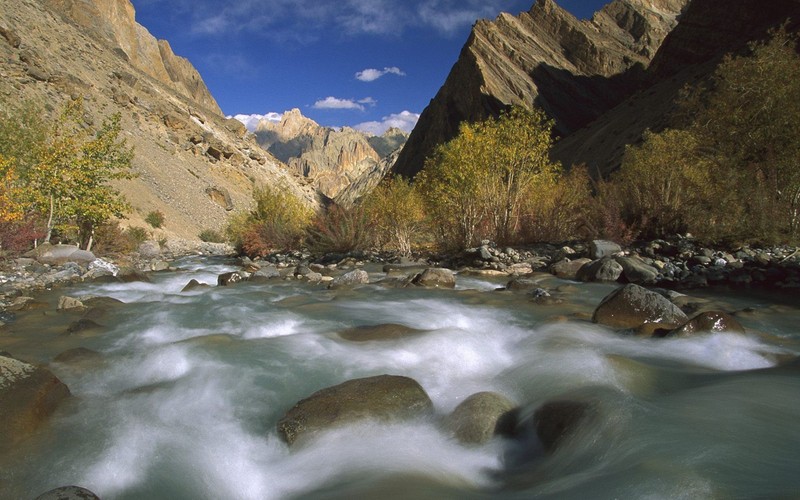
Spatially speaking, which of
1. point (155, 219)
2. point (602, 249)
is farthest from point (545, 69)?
point (602, 249)

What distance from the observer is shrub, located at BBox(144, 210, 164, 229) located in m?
26.0

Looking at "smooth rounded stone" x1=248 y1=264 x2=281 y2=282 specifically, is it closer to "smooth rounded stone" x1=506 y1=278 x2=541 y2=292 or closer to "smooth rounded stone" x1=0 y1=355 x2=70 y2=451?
"smooth rounded stone" x1=506 y1=278 x2=541 y2=292

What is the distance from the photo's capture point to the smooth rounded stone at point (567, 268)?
11.4 meters

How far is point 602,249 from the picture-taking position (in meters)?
13.0

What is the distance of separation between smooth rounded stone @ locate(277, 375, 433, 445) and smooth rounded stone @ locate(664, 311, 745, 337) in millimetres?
3366

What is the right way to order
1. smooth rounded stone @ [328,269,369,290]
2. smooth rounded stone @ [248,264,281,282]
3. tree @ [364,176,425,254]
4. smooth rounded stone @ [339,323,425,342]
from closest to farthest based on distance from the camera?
smooth rounded stone @ [339,323,425,342]
smooth rounded stone @ [328,269,369,290]
smooth rounded stone @ [248,264,281,282]
tree @ [364,176,425,254]

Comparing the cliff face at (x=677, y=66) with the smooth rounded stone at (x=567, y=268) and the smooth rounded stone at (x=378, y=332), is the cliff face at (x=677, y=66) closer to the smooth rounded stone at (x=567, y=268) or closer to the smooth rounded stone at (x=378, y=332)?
the smooth rounded stone at (x=567, y=268)

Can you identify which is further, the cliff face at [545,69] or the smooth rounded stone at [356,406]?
the cliff face at [545,69]

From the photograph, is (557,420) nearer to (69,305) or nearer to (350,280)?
(350,280)

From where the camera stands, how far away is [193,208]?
34.7 metres

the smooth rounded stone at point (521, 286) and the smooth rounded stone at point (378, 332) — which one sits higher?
the smooth rounded stone at point (521, 286)

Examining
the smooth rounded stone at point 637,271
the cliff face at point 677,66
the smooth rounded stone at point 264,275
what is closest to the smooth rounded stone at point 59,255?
the smooth rounded stone at point 264,275

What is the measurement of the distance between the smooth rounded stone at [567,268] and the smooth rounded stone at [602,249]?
1.13 metres

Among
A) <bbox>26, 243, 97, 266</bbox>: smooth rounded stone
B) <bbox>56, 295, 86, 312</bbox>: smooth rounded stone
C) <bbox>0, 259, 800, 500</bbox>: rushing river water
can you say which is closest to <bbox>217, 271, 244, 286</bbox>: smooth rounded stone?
<bbox>56, 295, 86, 312</bbox>: smooth rounded stone
